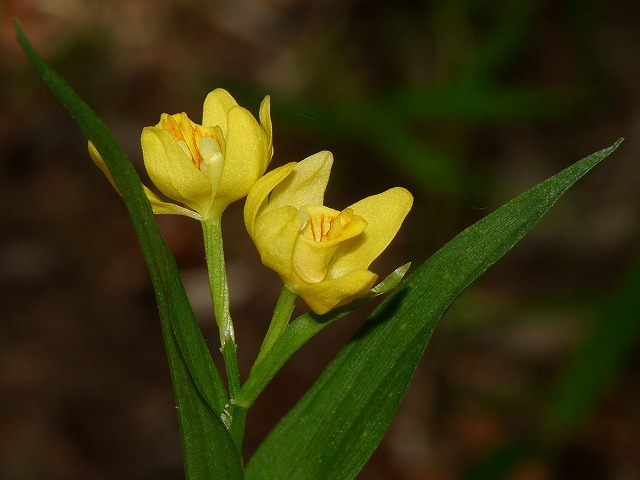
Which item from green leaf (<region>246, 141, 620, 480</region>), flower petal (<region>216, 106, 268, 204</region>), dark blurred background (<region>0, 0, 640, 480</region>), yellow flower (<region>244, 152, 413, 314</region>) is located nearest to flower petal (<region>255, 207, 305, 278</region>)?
yellow flower (<region>244, 152, 413, 314</region>)

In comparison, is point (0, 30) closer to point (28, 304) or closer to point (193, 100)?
point (193, 100)

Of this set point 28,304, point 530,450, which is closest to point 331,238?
point 530,450

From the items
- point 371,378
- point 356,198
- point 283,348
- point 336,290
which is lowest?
point 356,198

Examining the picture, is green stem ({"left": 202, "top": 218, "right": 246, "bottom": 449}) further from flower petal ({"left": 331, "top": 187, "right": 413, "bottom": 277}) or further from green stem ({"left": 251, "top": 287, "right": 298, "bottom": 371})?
flower petal ({"left": 331, "top": 187, "right": 413, "bottom": 277})

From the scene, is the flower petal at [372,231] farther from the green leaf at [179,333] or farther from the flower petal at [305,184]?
the green leaf at [179,333]

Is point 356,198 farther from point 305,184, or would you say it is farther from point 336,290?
point 336,290

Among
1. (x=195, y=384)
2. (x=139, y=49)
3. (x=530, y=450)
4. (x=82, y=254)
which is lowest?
(x=82, y=254)

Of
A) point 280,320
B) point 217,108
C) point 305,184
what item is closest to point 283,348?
point 280,320
